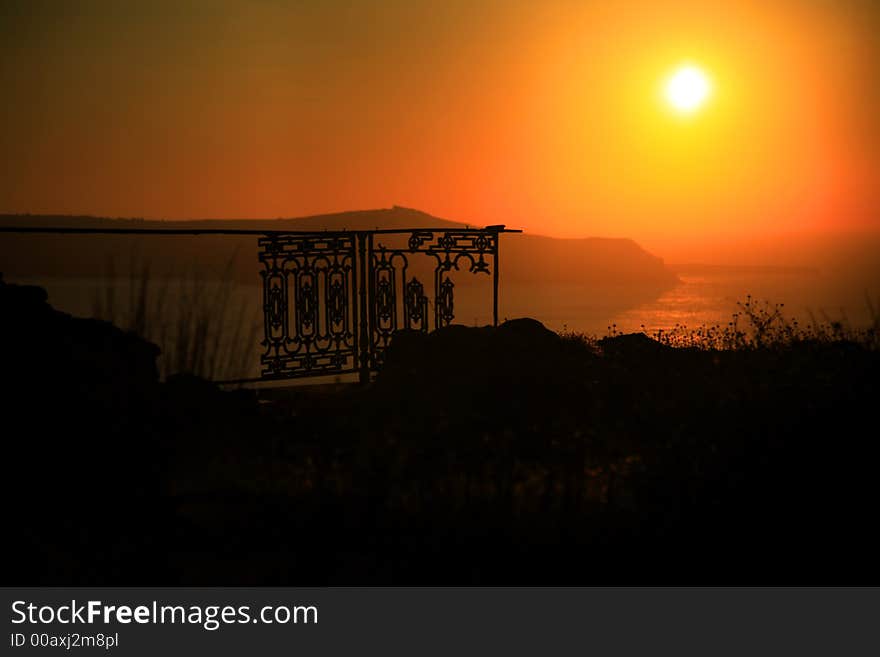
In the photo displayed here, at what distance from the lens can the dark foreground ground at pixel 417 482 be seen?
14.0 feet

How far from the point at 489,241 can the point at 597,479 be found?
19.2 feet

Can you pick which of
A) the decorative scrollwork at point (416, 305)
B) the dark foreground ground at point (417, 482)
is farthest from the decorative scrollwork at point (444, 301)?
the dark foreground ground at point (417, 482)

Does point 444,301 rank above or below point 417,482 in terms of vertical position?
above

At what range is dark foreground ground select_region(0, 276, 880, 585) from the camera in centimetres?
425

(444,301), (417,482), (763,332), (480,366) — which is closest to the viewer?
(417,482)

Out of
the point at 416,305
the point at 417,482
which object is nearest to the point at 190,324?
the point at 417,482

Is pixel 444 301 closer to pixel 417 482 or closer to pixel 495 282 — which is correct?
pixel 495 282

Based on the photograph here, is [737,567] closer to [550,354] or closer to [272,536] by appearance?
[272,536]

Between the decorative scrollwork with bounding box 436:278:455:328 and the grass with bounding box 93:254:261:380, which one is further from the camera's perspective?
the decorative scrollwork with bounding box 436:278:455:328

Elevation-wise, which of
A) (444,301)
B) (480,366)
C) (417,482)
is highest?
(444,301)

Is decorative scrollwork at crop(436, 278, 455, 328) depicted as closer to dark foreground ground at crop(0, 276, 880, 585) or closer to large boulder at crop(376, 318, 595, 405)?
large boulder at crop(376, 318, 595, 405)

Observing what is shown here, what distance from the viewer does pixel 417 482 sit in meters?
4.79

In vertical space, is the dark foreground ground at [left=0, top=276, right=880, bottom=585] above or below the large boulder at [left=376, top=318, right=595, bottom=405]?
below

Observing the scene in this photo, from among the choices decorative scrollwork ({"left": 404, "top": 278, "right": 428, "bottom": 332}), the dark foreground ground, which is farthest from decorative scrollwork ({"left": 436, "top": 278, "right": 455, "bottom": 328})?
the dark foreground ground
